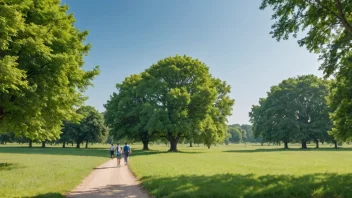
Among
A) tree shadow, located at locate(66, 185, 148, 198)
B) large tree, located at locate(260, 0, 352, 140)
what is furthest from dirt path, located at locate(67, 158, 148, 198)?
large tree, located at locate(260, 0, 352, 140)

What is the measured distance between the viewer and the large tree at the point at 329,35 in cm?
1675

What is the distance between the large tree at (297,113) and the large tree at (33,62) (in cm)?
6386

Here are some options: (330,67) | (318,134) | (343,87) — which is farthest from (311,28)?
(318,134)

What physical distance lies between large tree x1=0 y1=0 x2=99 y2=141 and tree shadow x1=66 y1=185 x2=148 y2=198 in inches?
174

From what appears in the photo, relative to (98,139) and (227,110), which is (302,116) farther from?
(98,139)

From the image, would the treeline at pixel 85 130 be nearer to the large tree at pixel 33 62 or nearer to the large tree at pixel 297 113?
the large tree at pixel 297 113

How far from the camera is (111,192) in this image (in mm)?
13109

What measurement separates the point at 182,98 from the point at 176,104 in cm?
315

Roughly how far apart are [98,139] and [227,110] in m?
44.5

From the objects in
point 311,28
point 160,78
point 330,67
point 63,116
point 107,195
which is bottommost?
point 107,195

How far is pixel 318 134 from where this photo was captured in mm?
69938

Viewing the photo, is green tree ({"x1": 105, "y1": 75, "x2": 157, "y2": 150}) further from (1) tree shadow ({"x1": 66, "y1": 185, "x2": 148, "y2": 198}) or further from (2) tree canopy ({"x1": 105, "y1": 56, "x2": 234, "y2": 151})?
(1) tree shadow ({"x1": 66, "y1": 185, "x2": 148, "y2": 198})

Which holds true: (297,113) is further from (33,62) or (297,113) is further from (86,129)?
(33,62)

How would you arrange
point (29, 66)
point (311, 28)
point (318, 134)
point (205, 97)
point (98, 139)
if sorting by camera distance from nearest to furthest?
point (29, 66) < point (311, 28) < point (205, 97) < point (318, 134) < point (98, 139)
